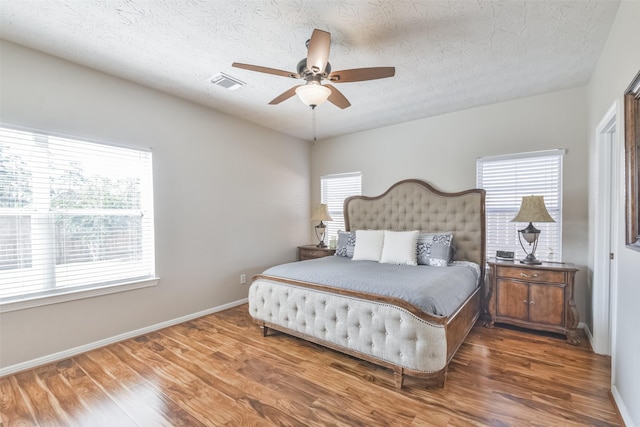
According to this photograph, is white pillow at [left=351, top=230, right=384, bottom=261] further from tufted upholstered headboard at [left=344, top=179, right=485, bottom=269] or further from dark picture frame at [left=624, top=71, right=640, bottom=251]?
dark picture frame at [left=624, top=71, right=640, bottom=251]

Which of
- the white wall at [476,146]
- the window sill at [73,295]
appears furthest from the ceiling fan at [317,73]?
the window sill at [73,295]

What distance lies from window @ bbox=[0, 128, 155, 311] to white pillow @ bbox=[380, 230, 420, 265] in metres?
2.70

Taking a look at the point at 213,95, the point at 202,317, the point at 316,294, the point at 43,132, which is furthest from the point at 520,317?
the point at 43,132

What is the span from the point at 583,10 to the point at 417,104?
5.82ft

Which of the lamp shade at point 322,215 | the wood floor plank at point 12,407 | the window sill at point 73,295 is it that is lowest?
the wood floor plank at point 12,407

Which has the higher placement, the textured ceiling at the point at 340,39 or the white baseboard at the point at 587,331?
the textured ceiling at the point at 340,39

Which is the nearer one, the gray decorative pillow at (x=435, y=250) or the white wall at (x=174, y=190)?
the white wall at (x=174, y=190)

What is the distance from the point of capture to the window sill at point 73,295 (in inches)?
93.5

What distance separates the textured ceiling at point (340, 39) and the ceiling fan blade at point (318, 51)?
0.95ft

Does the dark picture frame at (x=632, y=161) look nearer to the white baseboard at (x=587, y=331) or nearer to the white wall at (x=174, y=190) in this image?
the white baseboard at (x=587, y=331)

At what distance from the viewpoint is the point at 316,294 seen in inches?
105

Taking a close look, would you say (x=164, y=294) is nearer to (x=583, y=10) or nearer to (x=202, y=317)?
(x=202, y=317)

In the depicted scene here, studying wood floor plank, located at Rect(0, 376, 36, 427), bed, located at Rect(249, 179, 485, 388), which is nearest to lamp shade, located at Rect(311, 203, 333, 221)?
bed, located at Rect(249, 179, 485, 388)

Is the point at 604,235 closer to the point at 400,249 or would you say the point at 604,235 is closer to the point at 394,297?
the point at 400,249
